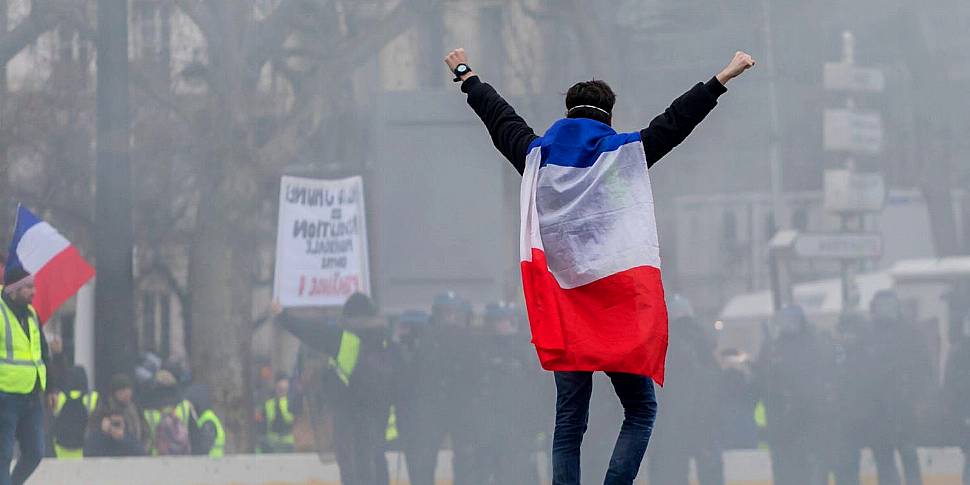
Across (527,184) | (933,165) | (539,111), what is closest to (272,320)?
(539,111)

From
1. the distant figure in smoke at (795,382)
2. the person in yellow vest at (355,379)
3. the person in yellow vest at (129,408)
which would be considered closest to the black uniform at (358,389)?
the person in yellow vest at (355,379)

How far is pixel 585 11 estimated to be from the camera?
11523 millimetres

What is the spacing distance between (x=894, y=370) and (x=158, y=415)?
506 cm

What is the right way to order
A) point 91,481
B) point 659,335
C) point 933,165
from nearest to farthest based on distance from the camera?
point 659,335, point 91,481, point 933,165

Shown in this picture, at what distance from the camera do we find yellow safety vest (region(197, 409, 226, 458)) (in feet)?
36.6

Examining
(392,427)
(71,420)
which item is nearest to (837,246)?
(392,427)

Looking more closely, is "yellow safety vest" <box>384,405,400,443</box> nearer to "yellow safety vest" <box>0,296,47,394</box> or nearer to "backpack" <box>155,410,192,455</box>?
"backpack" <box>155,410,192,455</box>

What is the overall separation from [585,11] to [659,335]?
24.9 ft

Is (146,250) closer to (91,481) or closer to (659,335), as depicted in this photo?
(91,481)

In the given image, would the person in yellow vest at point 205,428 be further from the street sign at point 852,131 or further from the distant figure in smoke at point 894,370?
the street sign at point 852,131

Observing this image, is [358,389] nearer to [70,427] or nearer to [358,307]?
[358,307]

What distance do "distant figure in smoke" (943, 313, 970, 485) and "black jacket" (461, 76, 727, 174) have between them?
7.01m

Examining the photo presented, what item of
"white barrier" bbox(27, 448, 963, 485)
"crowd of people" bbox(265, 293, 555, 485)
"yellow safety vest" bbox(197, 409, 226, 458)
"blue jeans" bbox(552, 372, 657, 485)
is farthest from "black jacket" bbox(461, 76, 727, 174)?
"yellow safety vest" bbox(197, 409, 226, 458)

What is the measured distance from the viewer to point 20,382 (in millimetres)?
8797
